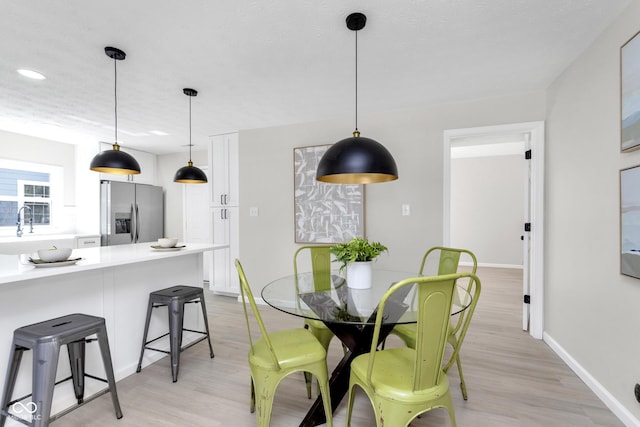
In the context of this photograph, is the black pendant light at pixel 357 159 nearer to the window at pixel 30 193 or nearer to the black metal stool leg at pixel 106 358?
the black metal stool leg at pixel 106 358

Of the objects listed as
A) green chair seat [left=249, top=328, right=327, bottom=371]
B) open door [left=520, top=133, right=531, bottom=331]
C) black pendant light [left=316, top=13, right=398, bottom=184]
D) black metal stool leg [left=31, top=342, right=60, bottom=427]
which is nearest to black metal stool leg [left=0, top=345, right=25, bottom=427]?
black metal stool leg [left=31, top=342, right=60, bottom=427]

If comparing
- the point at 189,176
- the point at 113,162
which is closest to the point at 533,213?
the point at 189,176

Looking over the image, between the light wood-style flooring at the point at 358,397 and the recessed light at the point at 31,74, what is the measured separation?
245 centimetres

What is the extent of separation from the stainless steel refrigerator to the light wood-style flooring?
9.91 feet

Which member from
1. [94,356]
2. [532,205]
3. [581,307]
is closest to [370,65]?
[532,205]

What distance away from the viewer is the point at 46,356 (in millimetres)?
1515

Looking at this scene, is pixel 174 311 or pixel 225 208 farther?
pixel 225 208

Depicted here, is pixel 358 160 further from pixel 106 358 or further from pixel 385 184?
pixel 385 184

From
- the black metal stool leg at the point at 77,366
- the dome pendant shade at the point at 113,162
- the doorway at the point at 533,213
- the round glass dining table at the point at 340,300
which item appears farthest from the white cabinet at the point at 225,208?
the doorway at the point at 533,213

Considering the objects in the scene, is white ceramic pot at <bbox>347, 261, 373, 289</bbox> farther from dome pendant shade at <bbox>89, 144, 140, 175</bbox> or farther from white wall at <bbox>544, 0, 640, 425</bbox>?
dome pendant shade at <bbox>89, 144, 140, 175</bbox>

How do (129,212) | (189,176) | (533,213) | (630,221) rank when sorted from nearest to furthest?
(630,221) → (533,213) → (189,176) → (129,212)

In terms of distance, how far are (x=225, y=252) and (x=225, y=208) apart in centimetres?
65

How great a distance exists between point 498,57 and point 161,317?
3.45 metres

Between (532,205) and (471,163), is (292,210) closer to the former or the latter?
(532,205)
